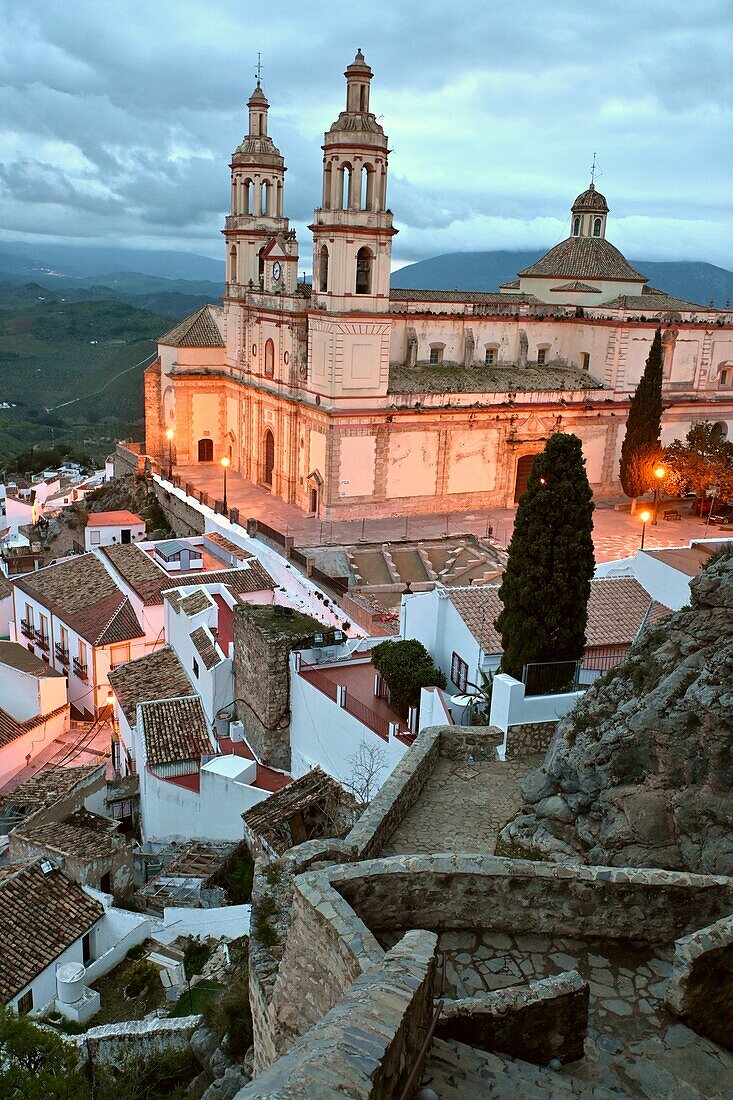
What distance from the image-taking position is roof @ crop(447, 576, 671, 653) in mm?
13422

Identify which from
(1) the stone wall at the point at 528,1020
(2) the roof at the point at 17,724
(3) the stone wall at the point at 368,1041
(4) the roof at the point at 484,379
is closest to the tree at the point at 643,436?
(4) the roof at the point at 484,379

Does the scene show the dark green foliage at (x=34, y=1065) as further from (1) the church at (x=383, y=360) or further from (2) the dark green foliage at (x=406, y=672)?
(1) the church at (x=383, y=360)

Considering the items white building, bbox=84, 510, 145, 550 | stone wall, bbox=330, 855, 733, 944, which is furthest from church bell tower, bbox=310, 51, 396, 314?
stone wall, bbox=330, 855, 733, 944

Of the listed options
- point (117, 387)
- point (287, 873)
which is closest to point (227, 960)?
point (287, 873)

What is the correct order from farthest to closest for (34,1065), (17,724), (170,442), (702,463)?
(170,442)
(702,463)
(17,724)
(34,1065)

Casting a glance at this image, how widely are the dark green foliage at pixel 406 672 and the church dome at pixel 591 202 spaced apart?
28.4m

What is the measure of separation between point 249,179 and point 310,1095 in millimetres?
35205

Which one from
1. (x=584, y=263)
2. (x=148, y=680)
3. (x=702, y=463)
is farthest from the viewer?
(x=584, y=263)

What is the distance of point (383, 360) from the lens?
2812 centimetres

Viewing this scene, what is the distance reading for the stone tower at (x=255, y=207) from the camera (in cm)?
3391

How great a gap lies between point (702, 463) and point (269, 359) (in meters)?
15.2

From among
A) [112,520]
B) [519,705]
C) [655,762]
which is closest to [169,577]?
[112,520]

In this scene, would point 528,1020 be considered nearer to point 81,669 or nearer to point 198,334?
point 81,669

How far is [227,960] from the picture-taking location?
10078 millimetres
